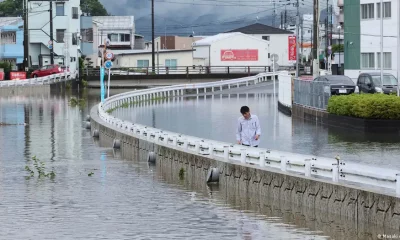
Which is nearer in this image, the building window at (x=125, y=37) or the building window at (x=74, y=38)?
the building window at (x=74, y=38)

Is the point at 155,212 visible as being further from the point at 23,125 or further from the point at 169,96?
the point at 169,96

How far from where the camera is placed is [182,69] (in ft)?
313

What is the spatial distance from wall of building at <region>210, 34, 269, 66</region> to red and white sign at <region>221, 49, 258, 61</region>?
321 millimetres

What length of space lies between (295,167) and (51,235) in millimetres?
4751

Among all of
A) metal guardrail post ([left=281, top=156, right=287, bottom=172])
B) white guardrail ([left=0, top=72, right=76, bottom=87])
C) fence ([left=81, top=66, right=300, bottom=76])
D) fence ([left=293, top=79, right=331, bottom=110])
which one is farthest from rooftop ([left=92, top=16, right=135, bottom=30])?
metal guardrail post ([left=281, top=156, right=287, bottom=172])

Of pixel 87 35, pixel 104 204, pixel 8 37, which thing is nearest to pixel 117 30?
pixel 87 35

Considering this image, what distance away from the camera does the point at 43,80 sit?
70625mm

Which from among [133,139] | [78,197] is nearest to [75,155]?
[133,139]

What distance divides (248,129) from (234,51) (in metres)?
81.9

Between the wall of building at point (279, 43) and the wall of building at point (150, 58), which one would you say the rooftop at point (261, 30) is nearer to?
the wall of building at point (279, 43)

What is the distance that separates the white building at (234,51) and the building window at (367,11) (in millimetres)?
46119

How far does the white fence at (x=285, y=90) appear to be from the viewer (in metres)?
48.0

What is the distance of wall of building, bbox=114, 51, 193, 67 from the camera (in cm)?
10369

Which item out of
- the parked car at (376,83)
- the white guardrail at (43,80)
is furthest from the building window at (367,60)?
the white guardrail at (43,80)
